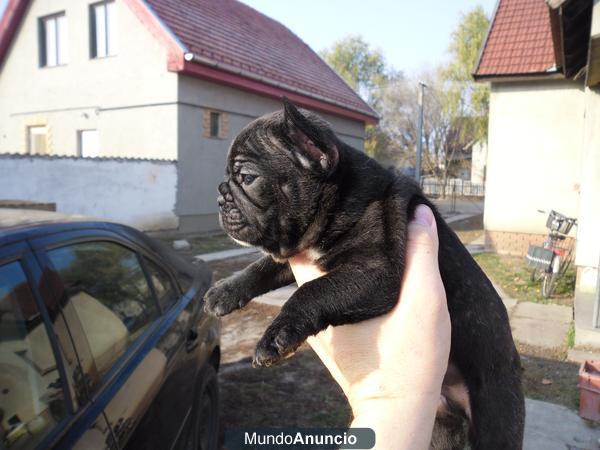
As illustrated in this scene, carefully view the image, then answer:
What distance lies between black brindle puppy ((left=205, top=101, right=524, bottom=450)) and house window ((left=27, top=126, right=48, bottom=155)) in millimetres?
19442

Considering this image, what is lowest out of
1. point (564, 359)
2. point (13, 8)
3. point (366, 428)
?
point (564, 359)

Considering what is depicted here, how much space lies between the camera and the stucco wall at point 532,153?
10961 mm

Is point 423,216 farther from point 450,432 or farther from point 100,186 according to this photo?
point 100,186

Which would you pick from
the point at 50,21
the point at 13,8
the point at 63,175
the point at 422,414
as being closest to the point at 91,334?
the point at 422,414

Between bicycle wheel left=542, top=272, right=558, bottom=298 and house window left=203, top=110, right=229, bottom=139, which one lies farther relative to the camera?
house window left=203, top=110, right=229, bottom=139

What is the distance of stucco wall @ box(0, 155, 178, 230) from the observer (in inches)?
437

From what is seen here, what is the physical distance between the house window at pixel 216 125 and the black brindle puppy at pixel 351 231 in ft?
43.4

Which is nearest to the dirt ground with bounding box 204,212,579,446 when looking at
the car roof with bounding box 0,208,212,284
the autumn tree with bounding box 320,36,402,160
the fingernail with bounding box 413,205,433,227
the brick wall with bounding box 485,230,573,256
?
the car roof with bounding box 0,208,212,284

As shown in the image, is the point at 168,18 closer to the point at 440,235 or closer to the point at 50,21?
the point at 50,21

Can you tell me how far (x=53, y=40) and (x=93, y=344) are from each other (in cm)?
1935

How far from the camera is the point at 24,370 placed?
6.36 feet

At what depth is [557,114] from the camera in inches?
436

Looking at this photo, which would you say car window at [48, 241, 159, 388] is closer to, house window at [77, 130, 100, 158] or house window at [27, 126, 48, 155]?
house window at [77, 130, 100, 158]

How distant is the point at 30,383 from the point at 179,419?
43.9 inches
